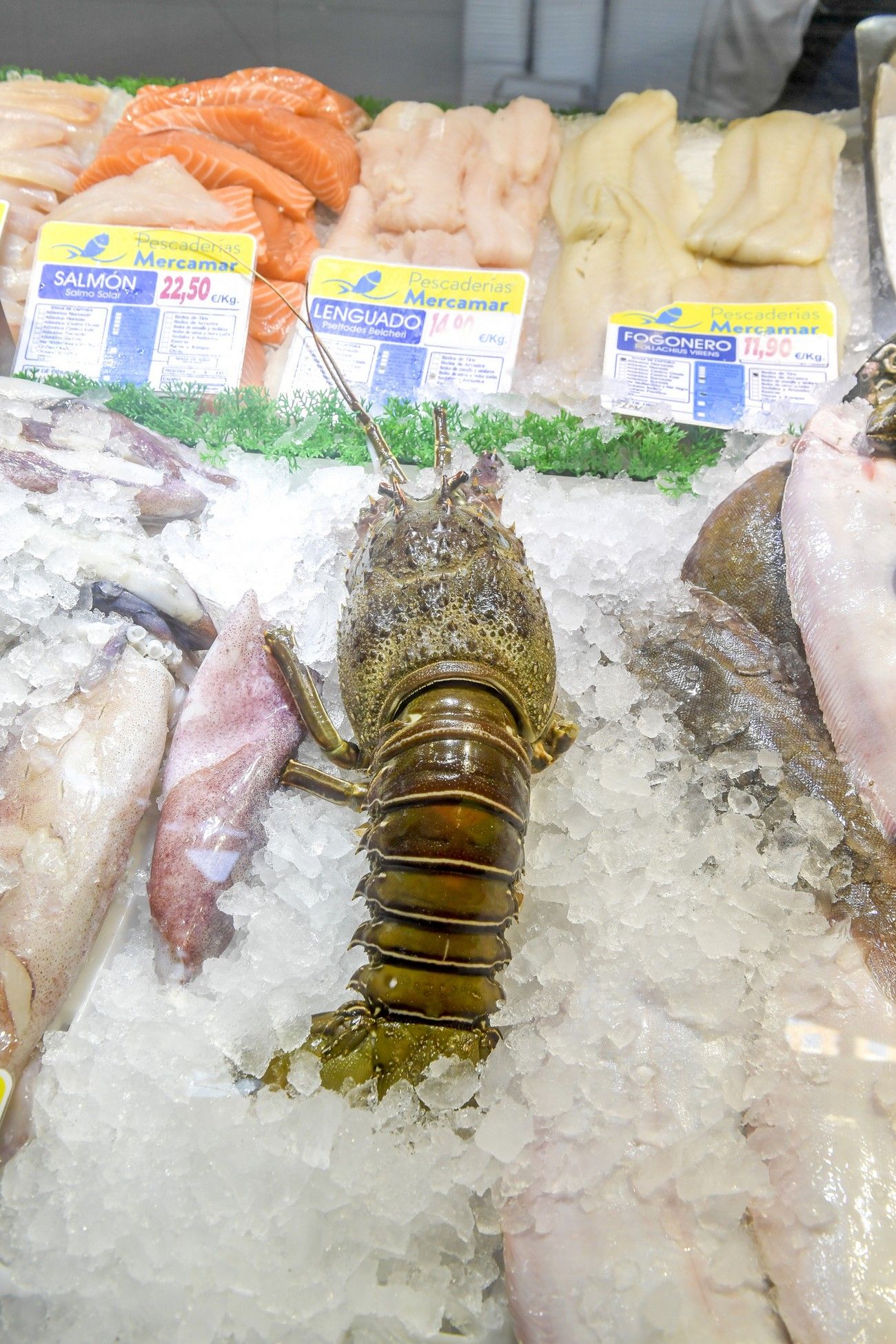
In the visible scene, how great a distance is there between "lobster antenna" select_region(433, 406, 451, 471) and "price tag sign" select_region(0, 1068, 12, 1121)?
1.82m

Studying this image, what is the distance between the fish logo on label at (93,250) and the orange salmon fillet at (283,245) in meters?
0.65

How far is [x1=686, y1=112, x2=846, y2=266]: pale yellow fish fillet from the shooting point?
3.34m

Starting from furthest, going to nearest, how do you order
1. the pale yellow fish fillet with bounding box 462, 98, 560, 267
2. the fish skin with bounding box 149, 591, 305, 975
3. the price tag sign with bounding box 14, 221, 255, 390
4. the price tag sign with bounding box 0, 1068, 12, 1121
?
the pale yellow fish fillet with bounding box 462, 98, 560, 267 → the price tag sign with bounding box 14, 221, 255, 390 → the fish skin with bounding box 149, 591, 305, 975 → the price tag sign with bounding box 0, 1068, 12, 1121

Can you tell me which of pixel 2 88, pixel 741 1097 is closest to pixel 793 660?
pixel 741 1097

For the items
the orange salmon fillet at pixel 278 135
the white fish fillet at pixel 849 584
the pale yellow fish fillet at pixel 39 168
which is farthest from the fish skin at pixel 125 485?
the orange salmon fillet at pixel 278 135

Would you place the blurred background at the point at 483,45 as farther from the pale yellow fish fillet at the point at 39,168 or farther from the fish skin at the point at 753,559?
the fish skin at the point at 753,559

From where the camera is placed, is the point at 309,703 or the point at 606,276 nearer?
the point at 309,703

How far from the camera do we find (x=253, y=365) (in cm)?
320

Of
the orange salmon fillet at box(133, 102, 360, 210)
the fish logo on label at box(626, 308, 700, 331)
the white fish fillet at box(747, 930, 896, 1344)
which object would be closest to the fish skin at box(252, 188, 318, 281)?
the orange salmon fillet at box(133, 102, 360, 210)

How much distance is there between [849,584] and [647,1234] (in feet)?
5.00

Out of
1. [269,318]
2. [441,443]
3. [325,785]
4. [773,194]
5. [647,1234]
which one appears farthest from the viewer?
[773,194]

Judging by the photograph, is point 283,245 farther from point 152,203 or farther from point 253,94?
point 253,94

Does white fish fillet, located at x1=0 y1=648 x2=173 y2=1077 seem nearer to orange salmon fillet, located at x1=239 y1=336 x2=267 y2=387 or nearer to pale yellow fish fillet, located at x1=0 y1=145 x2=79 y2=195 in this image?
orange salmon fillet, located at x1=239 y1=336 x2=267 y2=387

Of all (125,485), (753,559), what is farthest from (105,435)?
(753,559)
